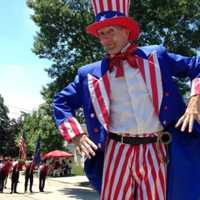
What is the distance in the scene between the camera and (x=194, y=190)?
3.19 meters

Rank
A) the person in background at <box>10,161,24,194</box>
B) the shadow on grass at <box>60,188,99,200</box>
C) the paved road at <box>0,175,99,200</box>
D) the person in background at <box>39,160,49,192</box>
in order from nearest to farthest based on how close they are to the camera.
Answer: the paved road at <box>0,175,99,200</box> → the shadow on grass at <box>60,188,99,200</box> → the person in background at <box>10,161,24,194</box> → the person in background at <box>39,160,49,192</box>

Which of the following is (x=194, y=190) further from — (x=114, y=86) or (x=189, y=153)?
(x=114, y=86)

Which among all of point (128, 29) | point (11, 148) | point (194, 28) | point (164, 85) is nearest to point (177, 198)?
point (164, 85)

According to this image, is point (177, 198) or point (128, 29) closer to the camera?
point (177, 198)

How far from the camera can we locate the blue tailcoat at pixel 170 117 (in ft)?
10.5

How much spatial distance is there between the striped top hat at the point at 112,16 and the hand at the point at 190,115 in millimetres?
597

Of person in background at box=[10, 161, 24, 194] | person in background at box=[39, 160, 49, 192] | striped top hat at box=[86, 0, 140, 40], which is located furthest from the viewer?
person in background at box=[39, 160, 49, 192]

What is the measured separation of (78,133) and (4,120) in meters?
87.7

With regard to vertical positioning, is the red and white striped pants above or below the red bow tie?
below

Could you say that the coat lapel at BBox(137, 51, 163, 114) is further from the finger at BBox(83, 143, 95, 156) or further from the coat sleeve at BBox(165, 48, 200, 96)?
the finger at BBox(83, 143, 95, 156)

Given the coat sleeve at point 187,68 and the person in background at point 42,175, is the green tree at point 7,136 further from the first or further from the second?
the coat sleeve at point 187,68

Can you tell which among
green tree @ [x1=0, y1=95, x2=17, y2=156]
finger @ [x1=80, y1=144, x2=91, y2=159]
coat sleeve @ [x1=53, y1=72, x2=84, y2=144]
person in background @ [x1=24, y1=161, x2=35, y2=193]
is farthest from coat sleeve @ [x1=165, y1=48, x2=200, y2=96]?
green tree @ [x1=0, y1=95, x2=17, y2=156]

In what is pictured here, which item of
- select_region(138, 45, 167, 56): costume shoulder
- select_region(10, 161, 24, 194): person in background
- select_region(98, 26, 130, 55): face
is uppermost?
select_region(98, 26, 130, 55): face

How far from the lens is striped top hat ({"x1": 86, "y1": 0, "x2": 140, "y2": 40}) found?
335 cm
